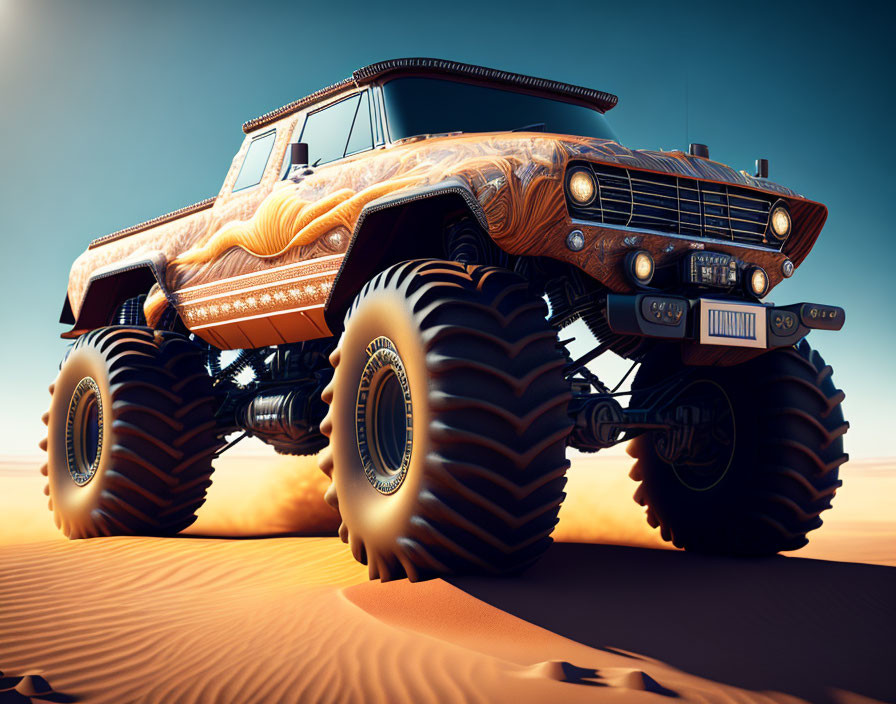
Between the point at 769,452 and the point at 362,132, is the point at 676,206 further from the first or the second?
the point at 362,132

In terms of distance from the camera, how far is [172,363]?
7910mm

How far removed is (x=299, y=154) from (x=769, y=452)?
376cm

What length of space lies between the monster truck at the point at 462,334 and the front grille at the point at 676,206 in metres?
0.02

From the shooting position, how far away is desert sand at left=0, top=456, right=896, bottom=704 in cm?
338

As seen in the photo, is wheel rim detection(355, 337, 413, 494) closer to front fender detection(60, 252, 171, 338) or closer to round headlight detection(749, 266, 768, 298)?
round headlight detection(749, 266, 768, 298)

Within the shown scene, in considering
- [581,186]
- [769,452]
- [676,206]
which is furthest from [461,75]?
[769,452]

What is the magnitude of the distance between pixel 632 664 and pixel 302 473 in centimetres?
804

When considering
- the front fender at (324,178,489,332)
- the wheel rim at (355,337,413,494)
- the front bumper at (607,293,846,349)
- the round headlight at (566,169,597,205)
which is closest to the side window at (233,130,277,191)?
the front fender at (324,178,489,332)

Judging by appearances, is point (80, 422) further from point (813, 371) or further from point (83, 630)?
point (813, 371)

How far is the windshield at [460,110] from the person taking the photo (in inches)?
239

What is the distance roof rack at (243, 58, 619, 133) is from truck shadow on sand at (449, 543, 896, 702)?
3.24 meters

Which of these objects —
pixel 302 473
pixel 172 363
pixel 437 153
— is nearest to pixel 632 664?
pixel 437 153

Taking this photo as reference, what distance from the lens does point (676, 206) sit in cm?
547

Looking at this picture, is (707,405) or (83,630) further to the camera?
(707,405)
